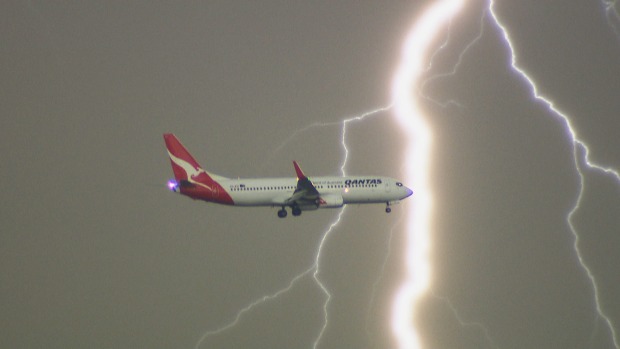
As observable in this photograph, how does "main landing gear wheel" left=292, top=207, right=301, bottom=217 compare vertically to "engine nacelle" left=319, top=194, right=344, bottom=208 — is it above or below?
below

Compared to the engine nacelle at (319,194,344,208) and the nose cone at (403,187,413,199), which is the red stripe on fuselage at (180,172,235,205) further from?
the nose cone at (403,187,413,199)

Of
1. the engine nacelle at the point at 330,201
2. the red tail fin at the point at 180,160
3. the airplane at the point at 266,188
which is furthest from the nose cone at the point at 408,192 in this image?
the red tail fin at the point at 180,160

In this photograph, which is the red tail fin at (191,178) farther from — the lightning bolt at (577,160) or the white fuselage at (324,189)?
the lightning bolt at (577,160)

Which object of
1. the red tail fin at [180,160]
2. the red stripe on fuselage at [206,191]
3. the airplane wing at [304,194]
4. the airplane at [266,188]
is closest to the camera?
the red stripe on fuselage at [206,191]

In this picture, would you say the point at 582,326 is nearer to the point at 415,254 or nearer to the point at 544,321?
the point at 544,321

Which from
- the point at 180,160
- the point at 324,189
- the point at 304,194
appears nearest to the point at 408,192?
the point at 324,189

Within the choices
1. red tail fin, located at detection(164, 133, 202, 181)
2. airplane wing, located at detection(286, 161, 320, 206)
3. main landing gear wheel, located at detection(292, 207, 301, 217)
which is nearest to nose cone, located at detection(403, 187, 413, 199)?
airplane wing, located at detection(286, 161, 320, 206)

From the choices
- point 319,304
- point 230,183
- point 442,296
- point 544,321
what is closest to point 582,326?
point 544,321
